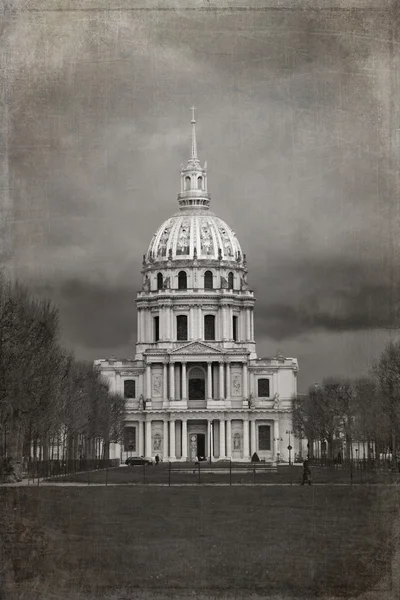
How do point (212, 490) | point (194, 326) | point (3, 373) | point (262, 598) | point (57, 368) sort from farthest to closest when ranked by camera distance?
point (194, 326), point (57, 368), point (212, 490), point (3, 373), point (262, 598)

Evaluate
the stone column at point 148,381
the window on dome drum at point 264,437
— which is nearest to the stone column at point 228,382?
the window on dome drum at point 264,437

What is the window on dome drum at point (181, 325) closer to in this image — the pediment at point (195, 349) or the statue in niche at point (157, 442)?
the pediment at point (195, 349)

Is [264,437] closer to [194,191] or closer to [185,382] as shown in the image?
[185,382]

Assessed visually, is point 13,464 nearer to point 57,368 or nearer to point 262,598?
point 57,368

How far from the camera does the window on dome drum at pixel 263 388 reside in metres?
168

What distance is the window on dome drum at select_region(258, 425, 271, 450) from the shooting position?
164 m

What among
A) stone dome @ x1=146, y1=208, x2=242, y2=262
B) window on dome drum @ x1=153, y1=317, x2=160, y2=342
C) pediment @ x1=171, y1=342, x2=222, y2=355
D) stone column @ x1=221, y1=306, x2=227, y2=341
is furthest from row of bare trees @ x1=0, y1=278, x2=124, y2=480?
stone dome @ x1=146, y1=208, x2=242, y2=262

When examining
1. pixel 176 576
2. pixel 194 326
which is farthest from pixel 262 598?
pixel 194 326

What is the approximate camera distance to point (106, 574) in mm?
24188

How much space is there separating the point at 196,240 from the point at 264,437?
93.4ft

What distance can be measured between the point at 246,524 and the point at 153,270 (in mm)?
144144

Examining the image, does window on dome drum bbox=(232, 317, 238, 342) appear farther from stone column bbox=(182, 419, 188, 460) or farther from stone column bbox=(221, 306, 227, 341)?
stone column bbox=(182, 419, 188, 460)

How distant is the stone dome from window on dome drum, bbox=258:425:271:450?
24.1 m

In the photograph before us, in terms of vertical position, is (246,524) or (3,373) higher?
(3,373)
